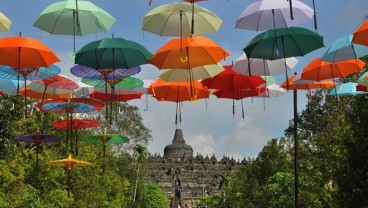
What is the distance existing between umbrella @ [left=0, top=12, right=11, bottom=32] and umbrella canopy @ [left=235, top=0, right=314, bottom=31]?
484 centimetres

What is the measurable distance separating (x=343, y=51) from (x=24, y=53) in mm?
6786

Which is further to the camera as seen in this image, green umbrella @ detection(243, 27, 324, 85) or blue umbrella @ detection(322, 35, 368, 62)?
blue umbrella @ detection(322, 35, 368, 62)

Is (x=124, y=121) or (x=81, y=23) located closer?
(x=81, y=23)

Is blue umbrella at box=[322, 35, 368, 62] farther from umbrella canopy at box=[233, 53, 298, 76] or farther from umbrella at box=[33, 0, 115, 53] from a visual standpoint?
umbrella at box=[33, 0, 115, 53]

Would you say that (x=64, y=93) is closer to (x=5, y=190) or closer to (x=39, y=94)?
(x=39, y=94)

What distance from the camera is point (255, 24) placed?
12078 millimetres

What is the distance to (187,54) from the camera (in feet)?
39.3

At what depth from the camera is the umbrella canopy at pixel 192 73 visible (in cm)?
1288

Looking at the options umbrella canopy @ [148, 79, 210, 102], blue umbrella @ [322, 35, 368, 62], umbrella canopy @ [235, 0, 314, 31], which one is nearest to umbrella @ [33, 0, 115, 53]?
umbrella canopy @ [148, 79, 210, 102]

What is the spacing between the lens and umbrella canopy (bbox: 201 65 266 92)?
13.3 meters

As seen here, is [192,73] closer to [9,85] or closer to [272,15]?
[272,15]

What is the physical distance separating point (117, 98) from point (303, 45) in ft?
19.3

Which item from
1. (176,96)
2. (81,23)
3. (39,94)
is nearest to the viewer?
(81,23)

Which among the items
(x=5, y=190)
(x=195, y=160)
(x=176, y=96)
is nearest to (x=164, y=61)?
(x=176, y=96)
